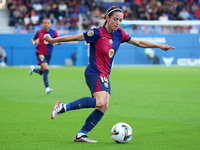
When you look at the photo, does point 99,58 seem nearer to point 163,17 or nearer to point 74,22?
point 74,22

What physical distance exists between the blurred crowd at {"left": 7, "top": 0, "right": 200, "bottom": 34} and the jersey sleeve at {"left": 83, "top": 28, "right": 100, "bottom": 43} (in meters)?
27.4

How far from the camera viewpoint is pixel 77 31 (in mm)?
35156

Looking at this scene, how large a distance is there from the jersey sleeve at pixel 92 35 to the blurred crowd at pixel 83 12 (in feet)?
90.0

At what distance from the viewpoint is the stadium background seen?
35.6m

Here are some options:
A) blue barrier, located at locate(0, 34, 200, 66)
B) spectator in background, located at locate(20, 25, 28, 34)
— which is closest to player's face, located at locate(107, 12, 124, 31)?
blue barrier, located at locate(0, 34, 200, 66)

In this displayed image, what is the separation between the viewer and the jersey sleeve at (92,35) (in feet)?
21.3

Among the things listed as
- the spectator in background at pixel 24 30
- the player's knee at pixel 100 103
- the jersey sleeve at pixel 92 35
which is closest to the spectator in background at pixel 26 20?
the spectator in background at pixel 24 30

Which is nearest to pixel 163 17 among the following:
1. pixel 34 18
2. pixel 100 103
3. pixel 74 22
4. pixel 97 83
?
pixel 74 22

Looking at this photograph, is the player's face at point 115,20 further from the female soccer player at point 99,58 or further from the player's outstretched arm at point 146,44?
the player's outstretched arm at point 146,44

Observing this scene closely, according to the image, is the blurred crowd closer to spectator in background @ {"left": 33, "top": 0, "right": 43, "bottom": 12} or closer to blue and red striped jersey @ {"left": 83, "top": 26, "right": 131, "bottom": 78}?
spectator in background @ {"left": 33, "top": 0, "right": 43, "bottom": 12}

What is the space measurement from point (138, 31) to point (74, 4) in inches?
276

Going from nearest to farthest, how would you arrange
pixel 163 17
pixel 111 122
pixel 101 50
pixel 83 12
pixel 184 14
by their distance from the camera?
pixel 101 50, pixel 111 122, pixel 163 17, pixel 83 12, pixel 184 14

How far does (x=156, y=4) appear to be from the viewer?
40781 mm

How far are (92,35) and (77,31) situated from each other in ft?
94.6
